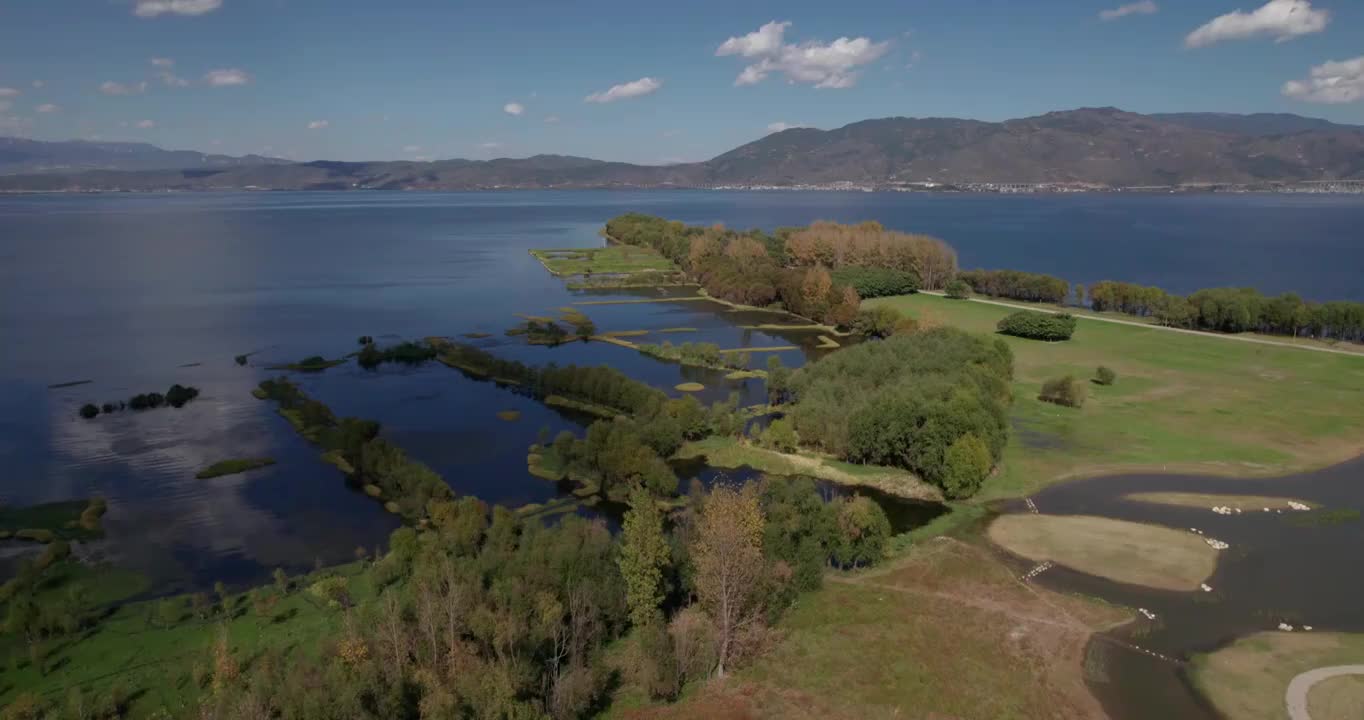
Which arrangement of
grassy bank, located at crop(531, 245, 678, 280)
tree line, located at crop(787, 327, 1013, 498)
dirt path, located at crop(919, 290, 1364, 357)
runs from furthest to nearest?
grassy bank, located at crop(531, 245, 678, 280)
dirt path, located at crop(919, 290, 1364, 357)
tree line, located at crop(787, 327, 1013, 498)

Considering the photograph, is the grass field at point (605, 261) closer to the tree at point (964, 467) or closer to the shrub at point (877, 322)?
the shrub at point (877, 322)

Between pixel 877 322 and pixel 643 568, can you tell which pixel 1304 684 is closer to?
pixel 643 568

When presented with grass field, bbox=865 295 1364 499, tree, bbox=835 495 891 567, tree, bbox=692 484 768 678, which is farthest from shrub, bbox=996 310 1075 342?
tree, bbox=692 484 768 678

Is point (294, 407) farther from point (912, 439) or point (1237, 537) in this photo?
point (1237, 537)

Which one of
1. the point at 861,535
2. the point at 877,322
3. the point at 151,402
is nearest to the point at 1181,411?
the point at 877,322

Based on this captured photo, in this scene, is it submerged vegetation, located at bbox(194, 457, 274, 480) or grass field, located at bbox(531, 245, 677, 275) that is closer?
submerged vegetation, located at bbox(194, 457, 274, 480)

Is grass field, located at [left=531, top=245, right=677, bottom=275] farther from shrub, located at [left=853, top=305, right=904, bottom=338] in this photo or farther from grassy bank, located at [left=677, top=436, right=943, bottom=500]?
grassy bank, located at [left=677, top=436, right=943, bottom=500]
